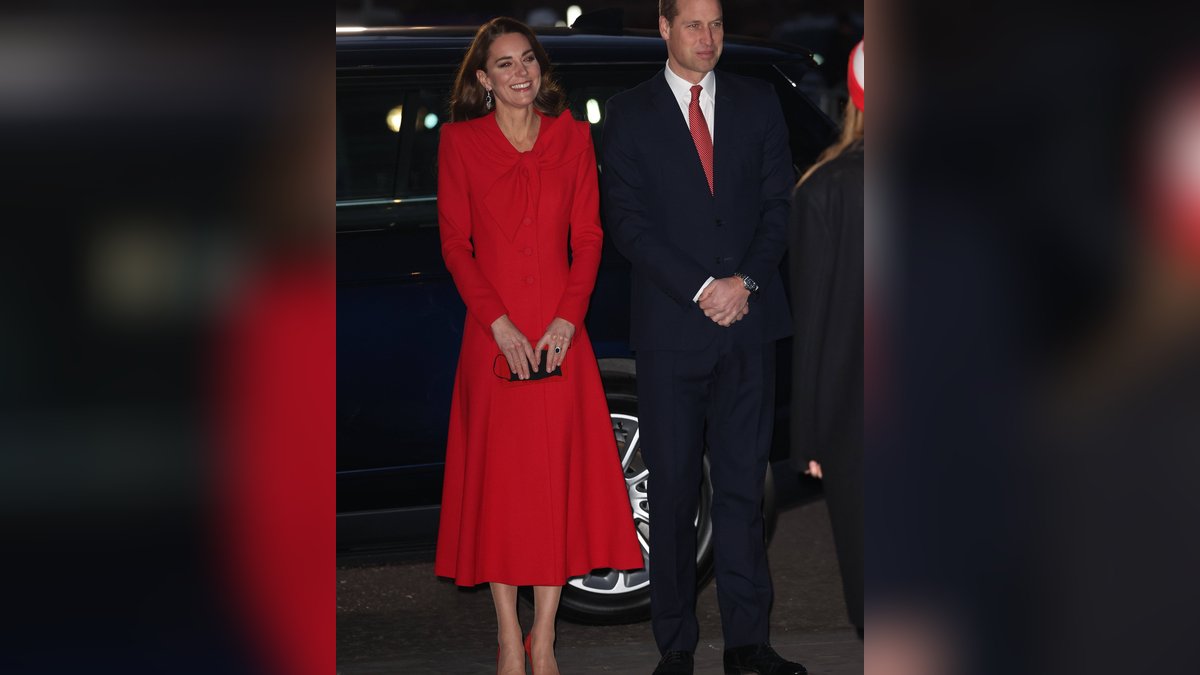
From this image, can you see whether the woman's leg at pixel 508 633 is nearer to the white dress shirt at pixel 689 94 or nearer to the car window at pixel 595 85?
the white dress shirt at pixel 689 94

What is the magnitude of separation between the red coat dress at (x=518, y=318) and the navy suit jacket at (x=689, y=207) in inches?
4.5

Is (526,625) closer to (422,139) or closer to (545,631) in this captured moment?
(545,631)

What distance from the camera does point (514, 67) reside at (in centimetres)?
466

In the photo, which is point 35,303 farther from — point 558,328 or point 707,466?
point 707,466

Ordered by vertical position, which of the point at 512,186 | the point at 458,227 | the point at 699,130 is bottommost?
the point at 458,227

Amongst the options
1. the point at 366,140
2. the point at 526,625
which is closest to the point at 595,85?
the point at 366,140

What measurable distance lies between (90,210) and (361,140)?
2.71m

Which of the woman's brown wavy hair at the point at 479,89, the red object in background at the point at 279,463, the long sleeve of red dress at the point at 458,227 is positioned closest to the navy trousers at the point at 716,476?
the long sleeve of red dress at the point at 458,227

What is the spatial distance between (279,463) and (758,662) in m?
2.24

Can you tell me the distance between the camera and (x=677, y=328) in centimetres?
476

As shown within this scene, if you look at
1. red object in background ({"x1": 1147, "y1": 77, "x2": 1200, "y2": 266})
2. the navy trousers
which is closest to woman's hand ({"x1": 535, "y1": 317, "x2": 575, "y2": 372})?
the navy trousers

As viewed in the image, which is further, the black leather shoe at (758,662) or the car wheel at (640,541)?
the car wheel at (640,541)

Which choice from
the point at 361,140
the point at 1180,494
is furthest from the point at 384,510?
the point at 1180,494

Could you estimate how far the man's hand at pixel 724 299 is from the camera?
4.66 m
